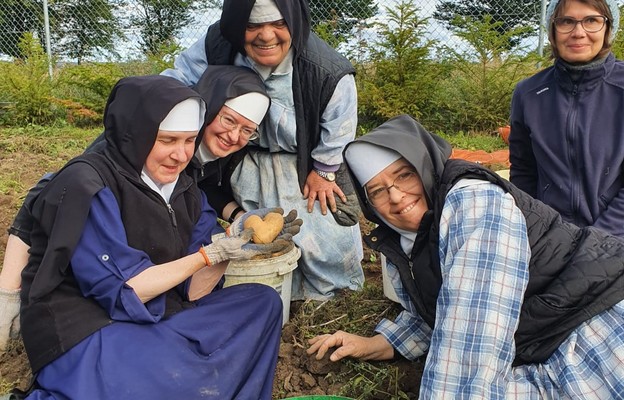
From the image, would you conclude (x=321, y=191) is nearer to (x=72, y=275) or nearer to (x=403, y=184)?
(x=403, y=184)

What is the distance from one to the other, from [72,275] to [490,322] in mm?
1298

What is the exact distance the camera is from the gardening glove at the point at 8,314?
7.63ft

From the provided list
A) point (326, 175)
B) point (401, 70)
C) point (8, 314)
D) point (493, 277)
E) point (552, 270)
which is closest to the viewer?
point (493, 277)

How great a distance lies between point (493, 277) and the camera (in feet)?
5.19

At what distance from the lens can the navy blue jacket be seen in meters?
2.49

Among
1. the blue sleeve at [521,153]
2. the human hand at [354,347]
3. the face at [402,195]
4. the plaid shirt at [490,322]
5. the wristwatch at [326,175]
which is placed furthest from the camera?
the wristwatch at [326,175]

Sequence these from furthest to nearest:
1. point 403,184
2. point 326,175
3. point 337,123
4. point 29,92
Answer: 1. point 29,92
2. point 326,175
3. point 337,123
4. point 403,184

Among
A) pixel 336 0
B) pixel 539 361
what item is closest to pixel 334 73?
pixel 539 361

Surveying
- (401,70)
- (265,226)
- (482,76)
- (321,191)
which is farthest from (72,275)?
(482,76)

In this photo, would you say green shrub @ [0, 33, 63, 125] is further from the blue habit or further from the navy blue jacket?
the navy blue jacket

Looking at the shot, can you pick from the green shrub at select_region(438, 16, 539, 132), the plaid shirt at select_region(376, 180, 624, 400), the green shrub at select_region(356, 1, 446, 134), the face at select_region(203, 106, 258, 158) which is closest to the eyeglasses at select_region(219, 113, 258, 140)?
the face at select_region(203, 106, 258, 158)

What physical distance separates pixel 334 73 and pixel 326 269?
1012 mm

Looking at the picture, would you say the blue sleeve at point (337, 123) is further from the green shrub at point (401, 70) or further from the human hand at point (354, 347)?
the green shrub at point (401, 70)

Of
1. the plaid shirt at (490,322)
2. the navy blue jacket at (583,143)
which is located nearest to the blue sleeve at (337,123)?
the navy blue jacket at (583,143)
